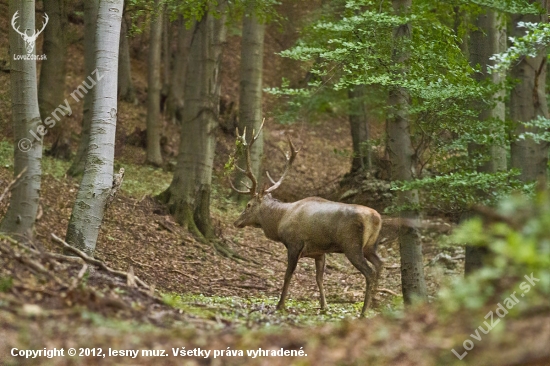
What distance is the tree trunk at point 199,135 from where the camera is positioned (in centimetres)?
1484

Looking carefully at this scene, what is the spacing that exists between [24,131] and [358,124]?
45.2 ft

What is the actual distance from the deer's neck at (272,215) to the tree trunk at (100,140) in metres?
2.54

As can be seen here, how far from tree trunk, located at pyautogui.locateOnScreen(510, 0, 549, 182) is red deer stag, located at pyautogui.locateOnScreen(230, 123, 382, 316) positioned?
3.30 metres

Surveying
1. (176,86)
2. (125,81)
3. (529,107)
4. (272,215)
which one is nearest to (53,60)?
(125,81)

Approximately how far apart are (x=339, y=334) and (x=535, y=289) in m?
1.43

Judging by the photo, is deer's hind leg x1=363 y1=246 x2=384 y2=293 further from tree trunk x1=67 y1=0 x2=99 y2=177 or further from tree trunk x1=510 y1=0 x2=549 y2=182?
tree trunk x1=67 y1=0 x2=99 y2=177

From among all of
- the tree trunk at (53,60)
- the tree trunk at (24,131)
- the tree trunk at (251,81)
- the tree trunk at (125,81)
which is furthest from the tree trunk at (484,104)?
the tree trunk at (125,81)

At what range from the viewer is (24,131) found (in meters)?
9.12

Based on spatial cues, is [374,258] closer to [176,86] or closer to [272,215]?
[272,215]

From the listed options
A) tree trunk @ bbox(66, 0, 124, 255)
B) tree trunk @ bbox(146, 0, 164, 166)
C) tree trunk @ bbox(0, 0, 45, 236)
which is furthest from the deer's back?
tree trunk @ bbox(146, 0, 164, 166)

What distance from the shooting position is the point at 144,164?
20062 millimetres

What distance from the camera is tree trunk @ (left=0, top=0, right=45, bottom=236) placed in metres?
9.04

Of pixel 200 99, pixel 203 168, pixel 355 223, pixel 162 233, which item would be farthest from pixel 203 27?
pixel 355 223

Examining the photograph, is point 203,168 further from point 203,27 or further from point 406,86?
point 406,86
